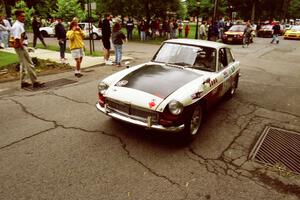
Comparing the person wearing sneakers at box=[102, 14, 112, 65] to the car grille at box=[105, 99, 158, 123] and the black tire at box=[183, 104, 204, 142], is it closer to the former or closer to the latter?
the car grille at box=[105, 99, 158, 123]

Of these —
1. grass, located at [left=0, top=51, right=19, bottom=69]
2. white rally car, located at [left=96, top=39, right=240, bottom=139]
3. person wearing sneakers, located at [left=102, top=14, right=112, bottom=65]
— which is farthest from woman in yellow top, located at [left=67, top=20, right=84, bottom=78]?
white rally car, located at [left=96, top=39, right=240, bottom=139]

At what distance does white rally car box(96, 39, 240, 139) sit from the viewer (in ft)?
13.4

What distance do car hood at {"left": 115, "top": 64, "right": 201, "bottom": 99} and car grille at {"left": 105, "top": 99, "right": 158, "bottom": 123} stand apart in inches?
13.3

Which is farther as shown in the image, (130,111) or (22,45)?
(22,45)

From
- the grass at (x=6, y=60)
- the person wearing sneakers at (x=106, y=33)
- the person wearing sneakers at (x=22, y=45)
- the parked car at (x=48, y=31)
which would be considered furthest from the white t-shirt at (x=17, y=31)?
the parked car at (x=48, y=31)

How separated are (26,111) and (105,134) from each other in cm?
209

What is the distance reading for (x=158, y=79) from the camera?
4.77m

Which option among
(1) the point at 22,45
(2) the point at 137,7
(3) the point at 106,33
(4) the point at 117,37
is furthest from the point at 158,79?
(2) the point at 137,7

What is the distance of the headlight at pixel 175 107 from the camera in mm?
4023

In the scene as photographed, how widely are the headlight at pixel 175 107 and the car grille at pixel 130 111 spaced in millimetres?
252

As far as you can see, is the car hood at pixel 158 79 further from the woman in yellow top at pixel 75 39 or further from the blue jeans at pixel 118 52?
the blue jeans at pixel 118 52

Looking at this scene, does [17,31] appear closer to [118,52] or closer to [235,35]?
[118,52]

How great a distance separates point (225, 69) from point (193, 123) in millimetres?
1903

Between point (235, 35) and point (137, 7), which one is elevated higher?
point (137, 7)
